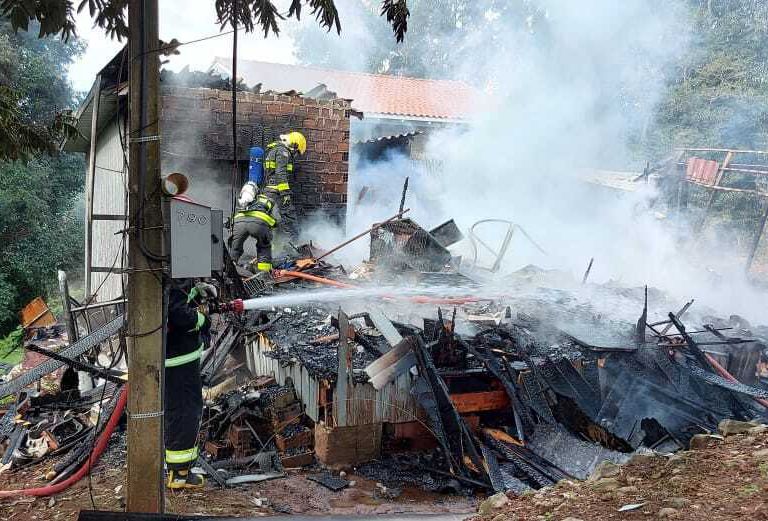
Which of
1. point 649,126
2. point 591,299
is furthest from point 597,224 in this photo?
point 591,299

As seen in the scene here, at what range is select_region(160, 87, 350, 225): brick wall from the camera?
10031 millimetres

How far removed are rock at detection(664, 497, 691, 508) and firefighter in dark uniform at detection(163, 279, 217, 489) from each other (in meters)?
3.42

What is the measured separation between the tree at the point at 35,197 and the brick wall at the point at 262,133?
709cm

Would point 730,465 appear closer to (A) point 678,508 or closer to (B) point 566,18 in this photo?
(A) point 678,508

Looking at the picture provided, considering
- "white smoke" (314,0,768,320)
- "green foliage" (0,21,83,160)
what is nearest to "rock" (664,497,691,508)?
"white smoke" (314,0,768,320)

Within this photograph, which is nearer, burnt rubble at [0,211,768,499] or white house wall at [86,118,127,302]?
burnt rubble at [0,211,768,499]

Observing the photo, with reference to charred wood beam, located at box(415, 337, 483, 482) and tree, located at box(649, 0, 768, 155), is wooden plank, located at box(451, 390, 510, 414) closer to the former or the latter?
charred wood beam, located at box(415, 337, 483, 482)

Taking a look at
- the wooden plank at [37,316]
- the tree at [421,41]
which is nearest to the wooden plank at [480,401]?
the wooden plank at [37,316]

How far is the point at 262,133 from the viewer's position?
34.8ft

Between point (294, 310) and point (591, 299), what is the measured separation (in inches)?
177

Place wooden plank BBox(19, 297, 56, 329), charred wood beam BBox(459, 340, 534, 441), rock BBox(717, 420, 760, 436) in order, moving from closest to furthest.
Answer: rock BBox(717, 420, 760, 436)
charred wood beam BBox(459, 340, 534, 441)
wooden plank BBox(19, 297, 56, 329)

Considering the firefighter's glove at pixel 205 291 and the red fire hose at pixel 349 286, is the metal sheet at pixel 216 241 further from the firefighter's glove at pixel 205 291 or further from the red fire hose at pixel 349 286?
the red fire hose at pixel 349 286

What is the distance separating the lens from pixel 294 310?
23.5 feet

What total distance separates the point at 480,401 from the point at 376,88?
16.7 metres
